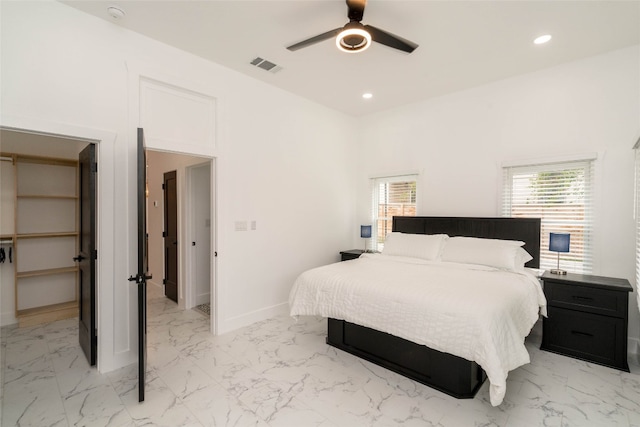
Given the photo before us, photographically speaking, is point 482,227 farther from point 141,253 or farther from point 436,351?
point 141,253

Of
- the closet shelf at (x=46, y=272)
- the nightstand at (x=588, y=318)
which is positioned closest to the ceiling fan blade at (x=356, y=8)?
the nightstand at (x=588, y=318)

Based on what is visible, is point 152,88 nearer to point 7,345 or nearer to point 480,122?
point 7,345

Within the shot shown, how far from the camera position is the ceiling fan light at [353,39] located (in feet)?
7.41

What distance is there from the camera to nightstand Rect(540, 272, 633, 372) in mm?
2719

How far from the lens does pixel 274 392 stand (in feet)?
7.80

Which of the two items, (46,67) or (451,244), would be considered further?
(451,244)

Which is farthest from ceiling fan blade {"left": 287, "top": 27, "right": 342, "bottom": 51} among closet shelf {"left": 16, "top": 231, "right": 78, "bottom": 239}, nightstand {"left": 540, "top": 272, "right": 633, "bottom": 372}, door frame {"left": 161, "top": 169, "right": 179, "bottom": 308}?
closet shelf {"left": 16, "top": 231, "right": 78, "bottom": 239}

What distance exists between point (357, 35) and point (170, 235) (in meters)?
4.13

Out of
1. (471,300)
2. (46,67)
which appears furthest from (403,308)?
(46,67)

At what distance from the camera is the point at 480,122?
4035 millimetres

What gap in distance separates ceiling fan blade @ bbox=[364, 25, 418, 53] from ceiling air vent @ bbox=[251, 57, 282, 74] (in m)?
1.52

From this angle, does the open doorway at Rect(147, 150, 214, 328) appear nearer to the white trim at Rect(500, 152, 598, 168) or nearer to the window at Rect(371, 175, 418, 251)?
the window at Rect(371, 175, 418, 251)

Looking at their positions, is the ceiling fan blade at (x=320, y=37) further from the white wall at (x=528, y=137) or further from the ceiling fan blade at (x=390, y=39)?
the white wall at (x=528, y=137)

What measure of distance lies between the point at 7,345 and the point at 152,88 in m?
3.10
